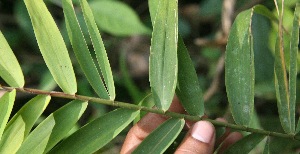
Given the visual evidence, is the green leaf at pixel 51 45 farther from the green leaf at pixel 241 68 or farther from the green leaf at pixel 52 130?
the green leaf at pixel 241 68

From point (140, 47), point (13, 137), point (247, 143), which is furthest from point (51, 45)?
point (140, 47)

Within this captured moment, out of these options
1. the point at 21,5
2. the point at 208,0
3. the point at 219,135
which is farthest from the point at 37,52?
the point at 219,135

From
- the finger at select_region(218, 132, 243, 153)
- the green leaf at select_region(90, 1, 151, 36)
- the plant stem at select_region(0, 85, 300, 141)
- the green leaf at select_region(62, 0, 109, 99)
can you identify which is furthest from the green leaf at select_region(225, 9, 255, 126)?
the green leaf at select_region(90, 1, 151, 36)

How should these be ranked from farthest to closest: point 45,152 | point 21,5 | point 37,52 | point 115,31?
point 37,52 < point 21,5 < point 115,31 < point 45,152

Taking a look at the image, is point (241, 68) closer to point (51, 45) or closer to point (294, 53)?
point (294, 53)

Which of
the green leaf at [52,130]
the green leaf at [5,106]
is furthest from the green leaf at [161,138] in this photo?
the green leaf at [5,106]

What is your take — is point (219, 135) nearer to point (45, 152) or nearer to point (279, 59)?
point (279, 59)
